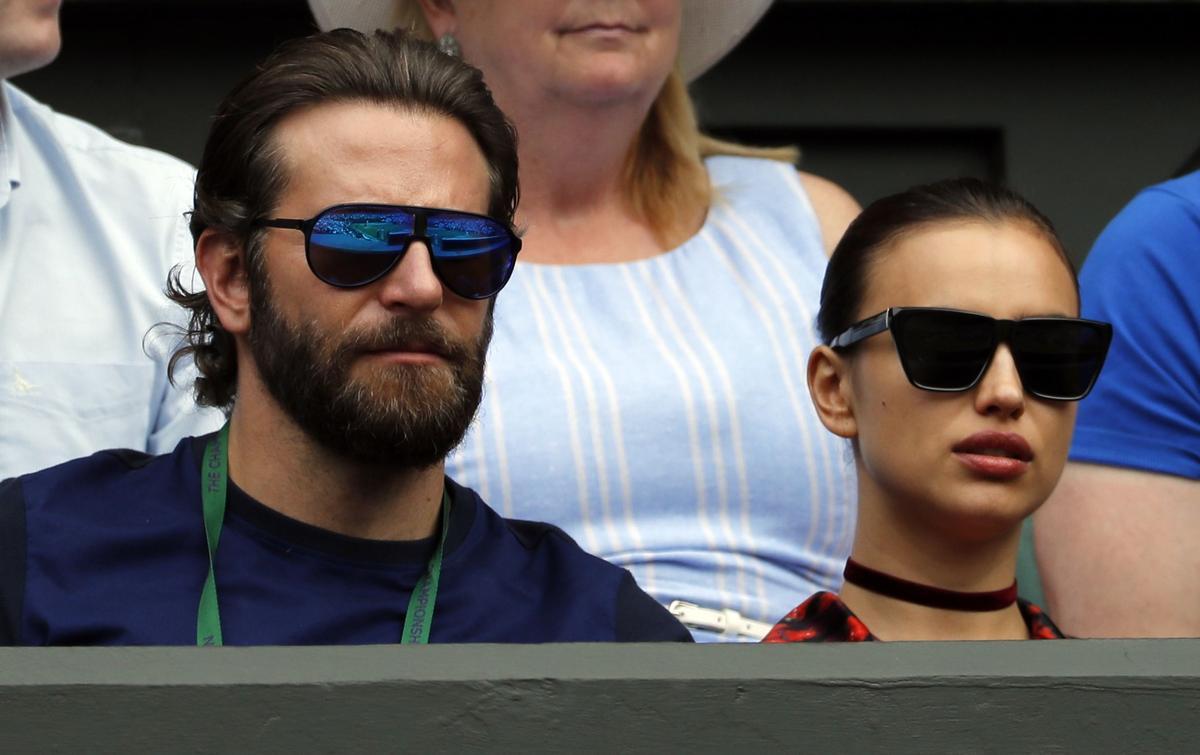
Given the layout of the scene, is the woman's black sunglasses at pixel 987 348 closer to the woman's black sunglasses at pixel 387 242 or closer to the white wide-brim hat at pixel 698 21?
the woman's black sunglasses at pixel 387 242

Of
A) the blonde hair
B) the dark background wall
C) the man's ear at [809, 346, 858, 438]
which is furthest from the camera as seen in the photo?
the dark background wall

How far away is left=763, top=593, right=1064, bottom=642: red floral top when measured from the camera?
205 cm

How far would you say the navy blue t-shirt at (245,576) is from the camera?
78.6 inches

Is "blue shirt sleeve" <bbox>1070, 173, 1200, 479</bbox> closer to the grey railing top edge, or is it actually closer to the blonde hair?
the blonde hair

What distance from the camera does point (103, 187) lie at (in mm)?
2752

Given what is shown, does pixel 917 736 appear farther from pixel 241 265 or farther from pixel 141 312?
pixel 141 312

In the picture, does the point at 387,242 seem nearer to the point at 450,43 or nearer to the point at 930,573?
the point at 930,573

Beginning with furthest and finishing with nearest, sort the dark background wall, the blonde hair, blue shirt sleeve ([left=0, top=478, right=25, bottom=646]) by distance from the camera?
the dark background wall, the blonde hair, blue shirt sleeve ([left=0, top=478, right=25, bottom=646])

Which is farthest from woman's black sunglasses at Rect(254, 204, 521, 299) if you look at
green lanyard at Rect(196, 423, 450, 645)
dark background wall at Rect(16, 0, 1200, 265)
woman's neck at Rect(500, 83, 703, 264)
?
dark background wall at Rect(16, 0, 1200, 265)

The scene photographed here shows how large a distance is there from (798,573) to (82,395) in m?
0.96

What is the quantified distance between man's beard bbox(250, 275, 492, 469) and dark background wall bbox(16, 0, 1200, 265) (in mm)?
2056

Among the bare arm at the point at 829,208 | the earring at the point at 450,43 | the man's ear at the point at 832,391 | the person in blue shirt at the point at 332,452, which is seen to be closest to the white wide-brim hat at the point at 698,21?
the earring at the point at 450,43

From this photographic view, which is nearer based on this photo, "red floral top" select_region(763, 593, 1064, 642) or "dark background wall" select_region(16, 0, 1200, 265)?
"red floral top" select_region(763, 593, 1064, 642)

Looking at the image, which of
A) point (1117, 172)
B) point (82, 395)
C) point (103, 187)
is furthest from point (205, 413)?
point (1117, 172)
